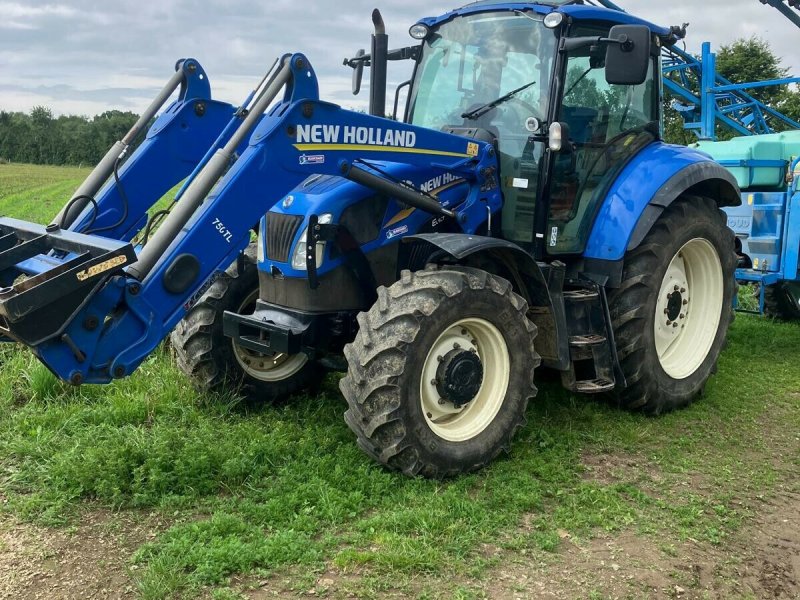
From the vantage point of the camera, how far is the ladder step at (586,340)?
15.4 ft

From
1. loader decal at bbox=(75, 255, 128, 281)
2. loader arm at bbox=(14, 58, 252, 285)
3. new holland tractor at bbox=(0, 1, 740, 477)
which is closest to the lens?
loader decal at bbox=(75, 255, 128, 281)

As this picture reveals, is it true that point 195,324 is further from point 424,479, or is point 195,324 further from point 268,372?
point 424,479

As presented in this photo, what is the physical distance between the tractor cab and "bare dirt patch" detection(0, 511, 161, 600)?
9.64ft

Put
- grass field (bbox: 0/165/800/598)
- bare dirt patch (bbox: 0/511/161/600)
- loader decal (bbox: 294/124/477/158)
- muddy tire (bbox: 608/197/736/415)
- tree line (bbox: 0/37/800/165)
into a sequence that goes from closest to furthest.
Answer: bare dirt patch (bbox: 0/511/161/600) < grass field (bbox: 0/165/800/598) < loader decal (bbox: 294/124/477/158) < muddy tire (bbox: 608/197/736/415) < tree line (bbox: 0/37/800/165)

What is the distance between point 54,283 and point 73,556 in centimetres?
122

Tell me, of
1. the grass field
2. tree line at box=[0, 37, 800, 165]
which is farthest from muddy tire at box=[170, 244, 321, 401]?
tree line at box=[0, 37, 800, 165]

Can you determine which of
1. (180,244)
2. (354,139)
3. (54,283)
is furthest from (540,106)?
(54,283)

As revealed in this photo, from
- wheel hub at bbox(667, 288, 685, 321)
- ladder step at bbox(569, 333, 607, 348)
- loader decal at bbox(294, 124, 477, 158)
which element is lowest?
ladder step at bbox(569, 333, 607, 348)

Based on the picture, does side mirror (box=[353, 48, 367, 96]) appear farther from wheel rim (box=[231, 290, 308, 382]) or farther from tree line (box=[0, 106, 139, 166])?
tree line (box=[0, 106, 139, 166])

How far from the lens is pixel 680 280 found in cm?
557

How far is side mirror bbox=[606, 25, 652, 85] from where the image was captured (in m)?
4.21

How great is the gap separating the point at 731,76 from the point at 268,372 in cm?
3101

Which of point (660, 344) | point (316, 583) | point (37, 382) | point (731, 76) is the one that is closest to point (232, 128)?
point (37, 382)

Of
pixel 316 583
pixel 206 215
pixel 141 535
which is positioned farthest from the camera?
pixel 206 215
